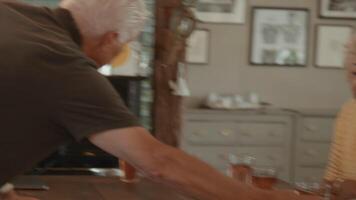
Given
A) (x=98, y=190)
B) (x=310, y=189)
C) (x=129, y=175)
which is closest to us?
(x=310, y=189)

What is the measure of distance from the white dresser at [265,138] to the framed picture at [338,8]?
1018mm

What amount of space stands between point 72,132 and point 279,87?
4715mm

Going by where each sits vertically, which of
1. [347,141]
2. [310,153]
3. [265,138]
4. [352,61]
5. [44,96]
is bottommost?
[310,153]

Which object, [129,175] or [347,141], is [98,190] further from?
[347,141]

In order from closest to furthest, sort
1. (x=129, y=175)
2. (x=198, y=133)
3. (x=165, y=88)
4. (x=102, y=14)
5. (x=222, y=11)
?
(x=102, y=14), (x=129, y=175), (x=165, y=88), (x=198, y=133), (x=222, y=11)

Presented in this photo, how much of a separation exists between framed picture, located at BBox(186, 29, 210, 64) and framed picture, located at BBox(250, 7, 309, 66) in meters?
0.42

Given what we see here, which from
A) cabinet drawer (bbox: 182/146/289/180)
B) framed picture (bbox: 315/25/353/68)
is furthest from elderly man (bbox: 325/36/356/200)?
framed picture (bbox: 315/25/353/68)

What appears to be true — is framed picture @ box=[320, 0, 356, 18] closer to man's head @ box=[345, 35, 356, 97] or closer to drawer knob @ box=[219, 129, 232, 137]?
drawer knob @ box=[219, 129, 232, 137]

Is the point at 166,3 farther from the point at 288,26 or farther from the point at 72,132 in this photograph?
the point at 72,132

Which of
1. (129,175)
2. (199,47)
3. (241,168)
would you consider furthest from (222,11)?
(241,168)

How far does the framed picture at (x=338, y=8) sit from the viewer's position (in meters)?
6.00

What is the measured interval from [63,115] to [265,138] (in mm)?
4115

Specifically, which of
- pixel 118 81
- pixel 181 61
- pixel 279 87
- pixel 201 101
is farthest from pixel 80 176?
pixel 279 87

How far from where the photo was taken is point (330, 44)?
6082mm
